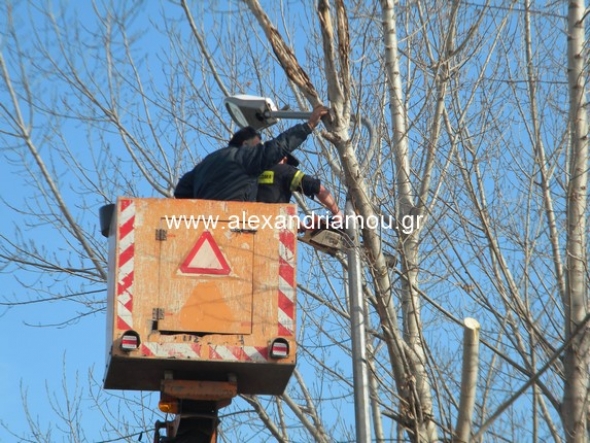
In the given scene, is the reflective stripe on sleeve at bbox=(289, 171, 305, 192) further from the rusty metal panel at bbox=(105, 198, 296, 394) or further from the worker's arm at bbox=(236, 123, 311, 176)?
the rusty metal panel at bbox=(105, 198, 296, 394)

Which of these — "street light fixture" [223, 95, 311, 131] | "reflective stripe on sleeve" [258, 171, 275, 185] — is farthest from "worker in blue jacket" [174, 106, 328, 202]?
"street light fixture" [223, 95, 311, 131]

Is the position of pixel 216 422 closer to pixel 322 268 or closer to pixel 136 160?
pixel 322 268

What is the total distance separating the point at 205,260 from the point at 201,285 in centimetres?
14

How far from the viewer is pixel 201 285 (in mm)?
6191

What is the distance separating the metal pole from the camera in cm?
600

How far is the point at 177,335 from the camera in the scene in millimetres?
6148

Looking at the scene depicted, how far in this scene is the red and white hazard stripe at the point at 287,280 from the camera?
6215 millimetres

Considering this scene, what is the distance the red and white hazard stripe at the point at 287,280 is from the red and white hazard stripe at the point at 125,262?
0.81 meters

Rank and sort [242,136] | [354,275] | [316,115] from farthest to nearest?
1. [242,136]
2. [316,115]
3. [354,275]

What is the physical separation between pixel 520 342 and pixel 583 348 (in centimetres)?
83

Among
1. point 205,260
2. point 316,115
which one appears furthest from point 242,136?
point 205,260

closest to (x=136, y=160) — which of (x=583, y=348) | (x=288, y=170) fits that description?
(x=288, y=170)

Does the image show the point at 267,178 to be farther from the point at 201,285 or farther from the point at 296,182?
the point at 201,285

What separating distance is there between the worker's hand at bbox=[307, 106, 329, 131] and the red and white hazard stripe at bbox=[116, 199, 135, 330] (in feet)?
4.12
